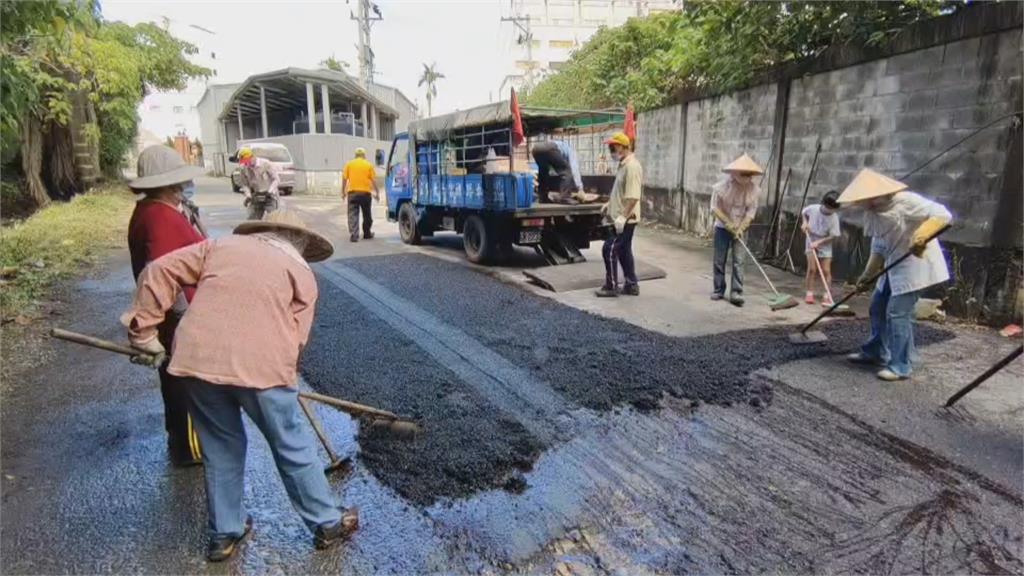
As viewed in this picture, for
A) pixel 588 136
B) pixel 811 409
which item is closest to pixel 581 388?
pixel 811 409

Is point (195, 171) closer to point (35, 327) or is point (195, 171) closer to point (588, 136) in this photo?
point (35, 327)

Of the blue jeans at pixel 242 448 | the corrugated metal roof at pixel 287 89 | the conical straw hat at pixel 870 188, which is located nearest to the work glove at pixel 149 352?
the blue jeans at pixel 242 448

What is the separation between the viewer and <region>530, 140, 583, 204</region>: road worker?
884 cm

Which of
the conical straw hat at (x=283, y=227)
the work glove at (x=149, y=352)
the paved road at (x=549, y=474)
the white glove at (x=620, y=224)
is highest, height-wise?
the conical straw hat at (x=283, y=227)

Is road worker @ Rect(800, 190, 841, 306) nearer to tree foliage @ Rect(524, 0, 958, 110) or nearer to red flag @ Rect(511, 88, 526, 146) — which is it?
tree foliage @ Rect(524, 0, 958, 110)

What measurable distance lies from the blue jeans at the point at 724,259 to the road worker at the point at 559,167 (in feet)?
8.87

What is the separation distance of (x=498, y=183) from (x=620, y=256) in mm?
2068

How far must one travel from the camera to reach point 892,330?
407 cm

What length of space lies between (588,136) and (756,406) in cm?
747

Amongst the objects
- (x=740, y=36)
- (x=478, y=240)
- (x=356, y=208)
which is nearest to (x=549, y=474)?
(x=478, y=240)

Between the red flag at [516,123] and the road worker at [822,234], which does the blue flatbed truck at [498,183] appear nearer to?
the red flag at [516,123]

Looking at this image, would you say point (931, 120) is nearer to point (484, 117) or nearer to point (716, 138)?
point (716, 138)

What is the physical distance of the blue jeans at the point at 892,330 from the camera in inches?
158

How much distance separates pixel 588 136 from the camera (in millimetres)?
10367
